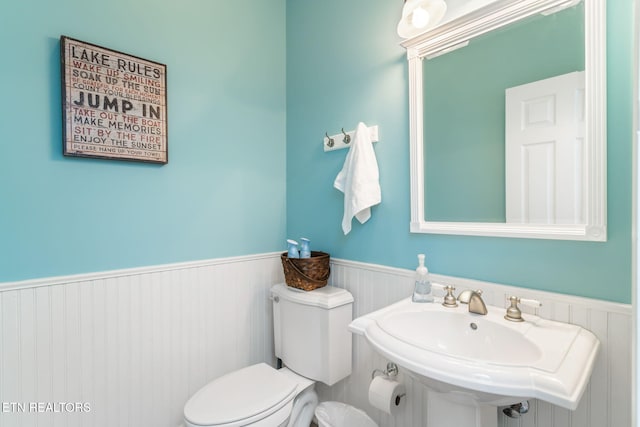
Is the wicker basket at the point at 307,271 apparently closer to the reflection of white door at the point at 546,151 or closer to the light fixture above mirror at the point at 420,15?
the reflection of white door at the point at 546,151

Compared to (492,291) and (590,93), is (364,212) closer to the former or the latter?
(492,291)

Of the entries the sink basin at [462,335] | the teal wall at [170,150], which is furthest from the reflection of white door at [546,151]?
the teal wall at [170,150]

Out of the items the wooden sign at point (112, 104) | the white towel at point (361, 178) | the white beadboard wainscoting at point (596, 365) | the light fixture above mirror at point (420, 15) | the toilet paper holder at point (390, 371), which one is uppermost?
the light fixture above mirror at point (420, 15)

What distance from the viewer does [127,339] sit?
1.29 meters

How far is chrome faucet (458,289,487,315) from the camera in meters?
0.97

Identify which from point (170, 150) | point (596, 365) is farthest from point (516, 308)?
point (170, 150)

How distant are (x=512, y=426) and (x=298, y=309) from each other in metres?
0.92

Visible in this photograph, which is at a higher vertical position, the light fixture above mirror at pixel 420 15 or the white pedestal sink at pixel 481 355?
the light fixture above mirror at pixel 420 15

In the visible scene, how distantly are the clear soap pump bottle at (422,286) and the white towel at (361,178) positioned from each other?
344 millimetres

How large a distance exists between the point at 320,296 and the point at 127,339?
871 millimetres

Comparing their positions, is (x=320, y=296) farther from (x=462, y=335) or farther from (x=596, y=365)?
(x=596, y=365)

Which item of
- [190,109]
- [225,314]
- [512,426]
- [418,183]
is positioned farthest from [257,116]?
[512,426]

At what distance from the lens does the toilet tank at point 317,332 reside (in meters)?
1.37

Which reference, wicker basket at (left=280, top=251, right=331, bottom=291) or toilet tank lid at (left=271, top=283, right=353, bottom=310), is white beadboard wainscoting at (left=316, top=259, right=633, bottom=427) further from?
wicker basket at (left=280, top=251, right=331, bottom=291)
